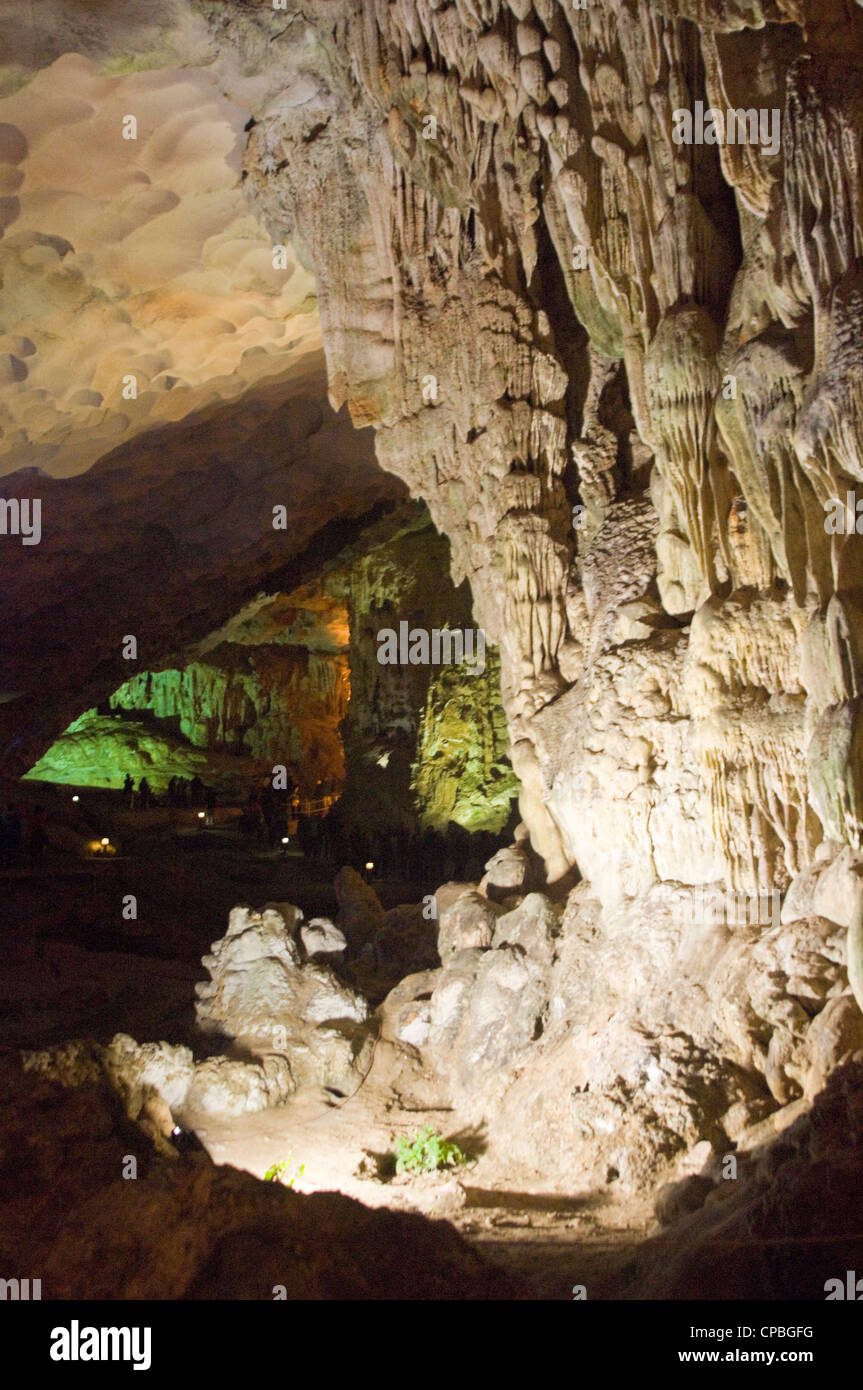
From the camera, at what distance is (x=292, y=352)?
1084 cm

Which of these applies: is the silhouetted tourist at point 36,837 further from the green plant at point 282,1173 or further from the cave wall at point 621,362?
the green plant at point 282,1173

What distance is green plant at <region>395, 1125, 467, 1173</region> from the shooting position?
6.33 meters

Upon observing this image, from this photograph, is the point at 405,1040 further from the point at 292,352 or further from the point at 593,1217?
the point at 292,352

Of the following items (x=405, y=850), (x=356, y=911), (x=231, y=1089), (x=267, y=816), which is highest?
(x=267, y=816)

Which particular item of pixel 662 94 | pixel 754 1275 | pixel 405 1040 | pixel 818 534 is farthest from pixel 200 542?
pixel 754 1275

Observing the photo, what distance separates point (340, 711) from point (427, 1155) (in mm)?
19950

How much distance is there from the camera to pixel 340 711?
26.1 m

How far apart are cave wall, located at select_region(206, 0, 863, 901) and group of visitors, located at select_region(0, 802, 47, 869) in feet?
27.8

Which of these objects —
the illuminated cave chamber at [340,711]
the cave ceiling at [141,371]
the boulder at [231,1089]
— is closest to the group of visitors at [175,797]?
the illuminated cave chamber at [340,711]

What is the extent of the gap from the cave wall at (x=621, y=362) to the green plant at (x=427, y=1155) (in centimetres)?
196

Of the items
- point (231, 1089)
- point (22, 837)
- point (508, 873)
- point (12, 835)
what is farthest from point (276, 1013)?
point (22, 837)

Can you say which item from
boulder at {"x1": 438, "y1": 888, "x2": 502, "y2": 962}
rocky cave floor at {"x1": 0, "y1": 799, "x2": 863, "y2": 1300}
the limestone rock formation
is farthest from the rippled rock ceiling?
the limestone rock formation

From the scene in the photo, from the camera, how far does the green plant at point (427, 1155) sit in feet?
20.8

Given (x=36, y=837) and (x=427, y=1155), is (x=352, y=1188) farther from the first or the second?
(x=36, y=837)
